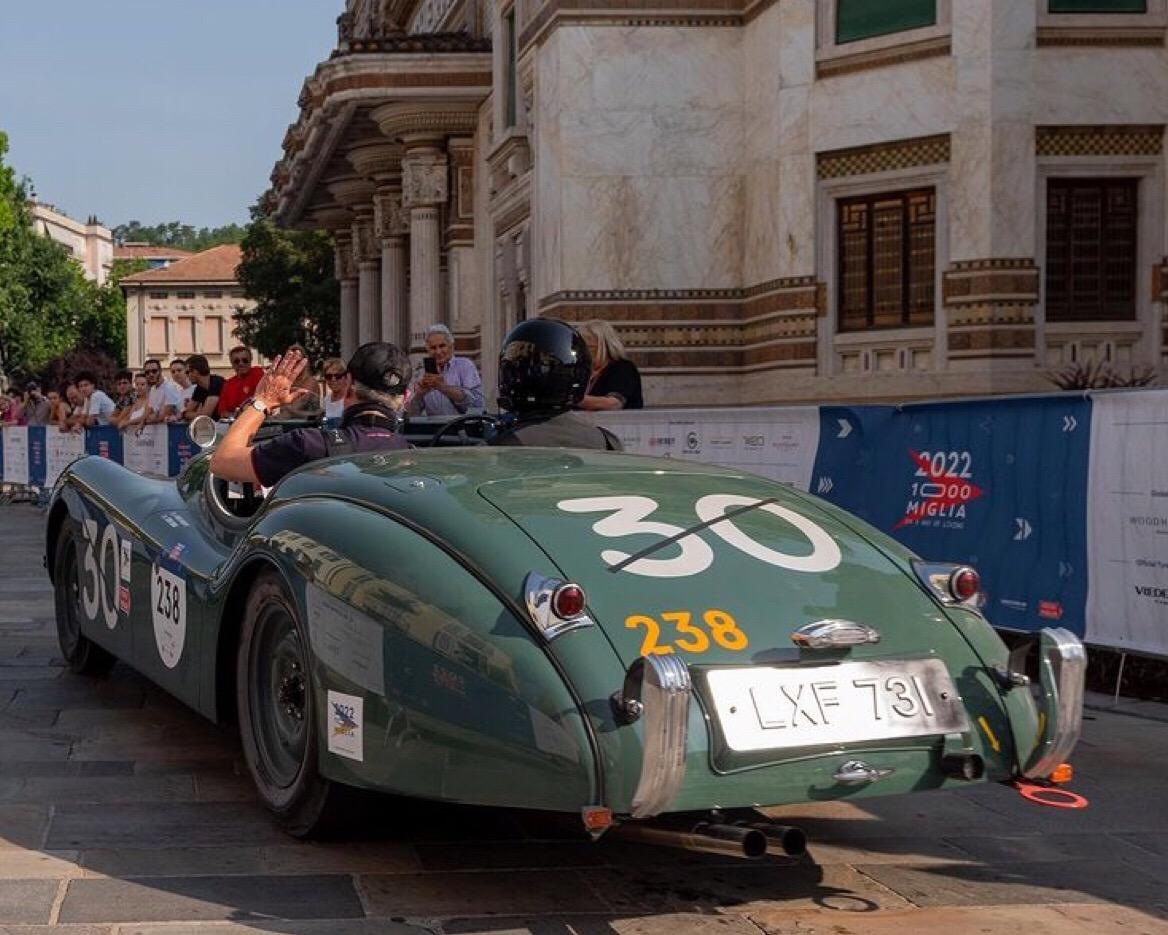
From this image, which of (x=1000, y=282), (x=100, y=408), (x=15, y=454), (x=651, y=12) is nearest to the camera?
(x=1000, y=282)

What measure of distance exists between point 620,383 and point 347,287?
39.8 m

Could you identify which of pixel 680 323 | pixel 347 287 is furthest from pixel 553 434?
pixel 347 287

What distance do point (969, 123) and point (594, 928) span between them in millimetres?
16547

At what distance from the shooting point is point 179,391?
21188 millimetres

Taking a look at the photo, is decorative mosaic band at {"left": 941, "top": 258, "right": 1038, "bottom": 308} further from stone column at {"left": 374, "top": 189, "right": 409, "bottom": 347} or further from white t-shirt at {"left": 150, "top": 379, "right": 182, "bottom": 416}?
stone column at {"left": 374, "top": 189, "right": 409, "bottom": 347}

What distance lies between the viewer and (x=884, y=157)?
68.6 feet

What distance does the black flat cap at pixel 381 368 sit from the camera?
613cm

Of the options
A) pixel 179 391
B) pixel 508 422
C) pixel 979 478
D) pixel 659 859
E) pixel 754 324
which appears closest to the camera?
pixel 659 859

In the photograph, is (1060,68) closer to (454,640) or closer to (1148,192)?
(1148,192)

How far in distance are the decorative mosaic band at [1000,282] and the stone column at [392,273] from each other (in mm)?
18870

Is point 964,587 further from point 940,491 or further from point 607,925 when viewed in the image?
point 940,491

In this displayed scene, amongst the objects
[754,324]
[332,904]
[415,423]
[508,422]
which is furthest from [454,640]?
[754,324]

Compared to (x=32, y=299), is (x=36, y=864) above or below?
below

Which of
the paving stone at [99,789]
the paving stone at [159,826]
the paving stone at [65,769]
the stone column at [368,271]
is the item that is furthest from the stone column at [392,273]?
the paving stone at [159,826]
